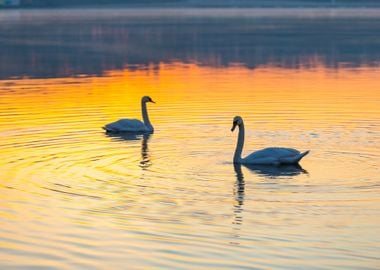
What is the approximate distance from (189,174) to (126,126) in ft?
20.7

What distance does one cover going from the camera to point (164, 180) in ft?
58.2

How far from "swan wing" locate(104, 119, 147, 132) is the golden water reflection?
1.28 ft

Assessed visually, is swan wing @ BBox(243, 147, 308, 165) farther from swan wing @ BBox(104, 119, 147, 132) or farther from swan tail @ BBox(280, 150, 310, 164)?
swan wing @ BBox(104, 119, 147, 132)

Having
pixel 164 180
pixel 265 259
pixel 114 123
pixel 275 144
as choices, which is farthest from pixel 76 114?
pixel 265 259

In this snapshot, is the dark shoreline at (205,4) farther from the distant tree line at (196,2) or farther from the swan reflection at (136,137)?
the swan reflection at (136,137)

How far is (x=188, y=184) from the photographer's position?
17328mm

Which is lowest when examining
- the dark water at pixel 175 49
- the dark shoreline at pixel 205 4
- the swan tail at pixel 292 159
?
the dark shoreline at pixel 205 4

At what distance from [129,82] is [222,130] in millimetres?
13883

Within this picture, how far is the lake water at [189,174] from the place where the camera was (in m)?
13.3

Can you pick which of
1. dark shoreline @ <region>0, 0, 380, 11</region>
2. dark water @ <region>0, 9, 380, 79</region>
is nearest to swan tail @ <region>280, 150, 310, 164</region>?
dark water @ <region>0, 9, 380, 79</region>

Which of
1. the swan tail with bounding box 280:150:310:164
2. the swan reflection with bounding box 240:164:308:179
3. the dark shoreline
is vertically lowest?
the dark shoreline

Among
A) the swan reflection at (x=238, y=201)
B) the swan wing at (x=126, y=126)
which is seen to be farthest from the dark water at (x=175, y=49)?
the swan reflection at (x=238, y=201)

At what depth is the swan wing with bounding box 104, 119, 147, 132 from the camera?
24.1m

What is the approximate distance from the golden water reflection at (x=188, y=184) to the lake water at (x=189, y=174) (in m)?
0.03
